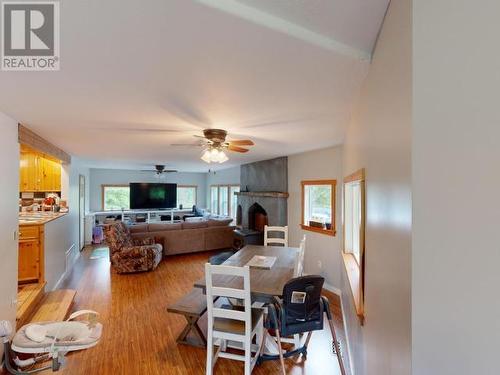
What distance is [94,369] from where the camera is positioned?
7.94ft

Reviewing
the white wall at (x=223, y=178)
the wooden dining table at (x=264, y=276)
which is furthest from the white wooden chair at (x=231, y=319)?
the white wall at (x=223, y=178)

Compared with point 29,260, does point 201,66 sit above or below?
above

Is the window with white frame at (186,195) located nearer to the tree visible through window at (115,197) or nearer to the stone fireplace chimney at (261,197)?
the tree visible through window at (115,197)

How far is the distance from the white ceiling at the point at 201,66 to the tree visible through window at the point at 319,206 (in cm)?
194

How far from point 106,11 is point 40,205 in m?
5.73

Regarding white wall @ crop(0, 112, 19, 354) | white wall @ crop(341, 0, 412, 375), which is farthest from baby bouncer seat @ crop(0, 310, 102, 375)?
white wall @ crop(341, 0, 412, 375)

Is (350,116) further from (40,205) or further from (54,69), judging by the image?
(40,205)

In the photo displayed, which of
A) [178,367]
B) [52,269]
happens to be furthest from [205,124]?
[52,269]

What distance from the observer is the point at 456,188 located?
740mm

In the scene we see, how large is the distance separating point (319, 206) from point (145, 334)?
10.9 feet

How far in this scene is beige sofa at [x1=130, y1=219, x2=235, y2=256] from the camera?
611 centimetres

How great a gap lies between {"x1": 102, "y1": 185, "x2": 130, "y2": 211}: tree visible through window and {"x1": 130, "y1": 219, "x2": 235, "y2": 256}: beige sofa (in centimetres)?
401

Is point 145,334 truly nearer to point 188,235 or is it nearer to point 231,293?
point 231,293
